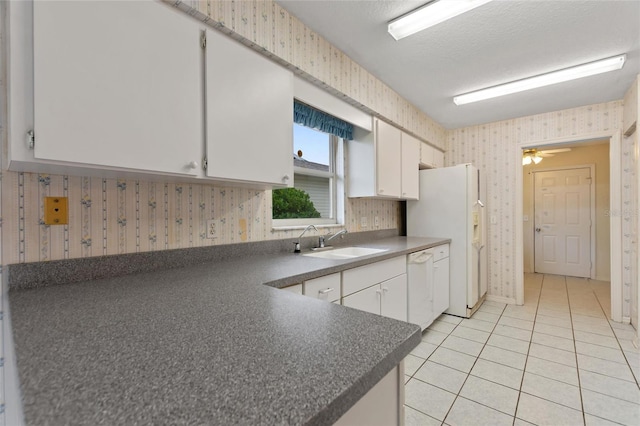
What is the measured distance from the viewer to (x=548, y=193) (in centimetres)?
531

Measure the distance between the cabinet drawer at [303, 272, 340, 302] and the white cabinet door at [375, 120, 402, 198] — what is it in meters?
1.33

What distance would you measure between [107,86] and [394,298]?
2119 millimetres

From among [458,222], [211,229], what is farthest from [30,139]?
[458,222]

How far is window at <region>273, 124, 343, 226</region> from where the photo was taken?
2.33 m

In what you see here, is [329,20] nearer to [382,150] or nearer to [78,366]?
[382,150]

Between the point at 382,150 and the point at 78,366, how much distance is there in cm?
266

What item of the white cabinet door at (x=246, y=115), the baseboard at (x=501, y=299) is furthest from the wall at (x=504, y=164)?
the white cabinet door at (x=246, y=115)

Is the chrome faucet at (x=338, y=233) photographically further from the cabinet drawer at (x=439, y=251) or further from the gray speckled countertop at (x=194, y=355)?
the gray speckled countertop at (x=194, y=355)

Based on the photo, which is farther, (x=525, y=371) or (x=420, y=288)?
(x=420, y=288)

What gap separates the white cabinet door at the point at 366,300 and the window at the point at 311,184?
83 cm

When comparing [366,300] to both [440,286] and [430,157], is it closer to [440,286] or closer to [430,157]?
[440,286]

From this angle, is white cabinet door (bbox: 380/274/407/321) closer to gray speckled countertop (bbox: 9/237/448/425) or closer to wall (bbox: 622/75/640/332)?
gray speckled countertop (bbox: 9/237/448/425)

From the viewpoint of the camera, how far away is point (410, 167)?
10.8ft

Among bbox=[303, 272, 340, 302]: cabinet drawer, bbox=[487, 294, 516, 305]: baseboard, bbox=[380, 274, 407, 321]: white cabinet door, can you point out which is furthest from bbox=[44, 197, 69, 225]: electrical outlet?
bbox=[487, 294, 516, 305]: baseboard
